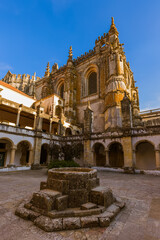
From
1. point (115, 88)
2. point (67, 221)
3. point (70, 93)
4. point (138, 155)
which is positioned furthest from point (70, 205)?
point (70, 93)

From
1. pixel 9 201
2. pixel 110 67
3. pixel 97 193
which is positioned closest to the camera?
pixel 97 193

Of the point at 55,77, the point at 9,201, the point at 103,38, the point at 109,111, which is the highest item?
the point at 103,38

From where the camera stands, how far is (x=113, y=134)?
50.6 feet

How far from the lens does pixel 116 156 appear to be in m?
17.7

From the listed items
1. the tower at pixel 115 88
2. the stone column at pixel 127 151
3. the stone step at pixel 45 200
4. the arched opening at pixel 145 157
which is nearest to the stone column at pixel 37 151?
the tower at pixel 115 88

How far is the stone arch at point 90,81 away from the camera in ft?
94.3

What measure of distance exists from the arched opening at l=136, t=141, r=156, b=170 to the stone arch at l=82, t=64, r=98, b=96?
1613cm

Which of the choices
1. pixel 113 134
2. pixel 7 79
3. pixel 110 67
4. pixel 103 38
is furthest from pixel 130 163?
pixel 7 79

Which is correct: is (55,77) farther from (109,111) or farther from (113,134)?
(113,134)

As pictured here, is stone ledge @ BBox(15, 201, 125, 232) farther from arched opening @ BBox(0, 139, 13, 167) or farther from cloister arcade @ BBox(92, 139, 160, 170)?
arched opening @ BBox(0, 139, 13, 167)

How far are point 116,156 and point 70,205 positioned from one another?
50.4 feet

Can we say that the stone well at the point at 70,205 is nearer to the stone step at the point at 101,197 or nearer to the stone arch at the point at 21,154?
the stone step at the point at 101,197

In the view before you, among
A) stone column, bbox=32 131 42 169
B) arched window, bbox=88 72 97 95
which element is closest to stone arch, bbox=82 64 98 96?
arched window, bbox=88 72 97 95

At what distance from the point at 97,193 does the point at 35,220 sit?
172 centimetres
